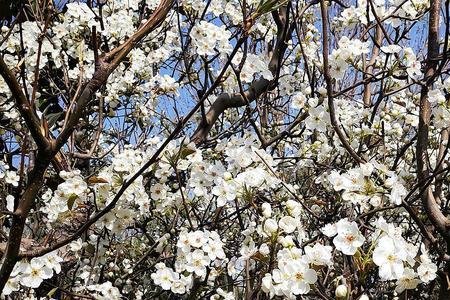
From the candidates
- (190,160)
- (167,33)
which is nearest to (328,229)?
(190,160)

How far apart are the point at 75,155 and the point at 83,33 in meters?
0.81

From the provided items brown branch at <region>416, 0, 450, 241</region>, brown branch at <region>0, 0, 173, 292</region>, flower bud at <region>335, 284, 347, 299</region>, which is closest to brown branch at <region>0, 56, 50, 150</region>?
brown branch at <region>0, 0, 173, 292</region>

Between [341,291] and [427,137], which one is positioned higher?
[427,137]

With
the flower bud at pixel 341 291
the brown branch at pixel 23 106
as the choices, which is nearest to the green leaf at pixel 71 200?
the brown branch at pixel 23 106

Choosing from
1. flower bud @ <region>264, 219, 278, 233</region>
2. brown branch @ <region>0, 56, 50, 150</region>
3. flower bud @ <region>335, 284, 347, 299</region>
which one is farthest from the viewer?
flower bud @ <region>264, 219, 278, 233</region>

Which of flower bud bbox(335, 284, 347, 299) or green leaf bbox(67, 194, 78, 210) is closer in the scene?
flower bud bbox(335, 284, 347, 299)

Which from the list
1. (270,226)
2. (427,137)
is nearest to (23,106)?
(270,226)

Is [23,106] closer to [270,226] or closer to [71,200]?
[270,226]

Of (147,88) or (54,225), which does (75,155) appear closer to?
(54,225)

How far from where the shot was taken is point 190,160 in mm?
2418

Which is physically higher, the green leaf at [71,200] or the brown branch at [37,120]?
the green leaf at [71,200]

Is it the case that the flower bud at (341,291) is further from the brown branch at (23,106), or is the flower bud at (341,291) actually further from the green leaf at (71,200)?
the green leaf at (71,200)

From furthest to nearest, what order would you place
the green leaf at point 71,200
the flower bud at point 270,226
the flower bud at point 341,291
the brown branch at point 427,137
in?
1. the green leaf at point 71,200
2. the brown branch at point 427,137
3. the flower bud at point 270,226
4. the flower bud at point 341,291

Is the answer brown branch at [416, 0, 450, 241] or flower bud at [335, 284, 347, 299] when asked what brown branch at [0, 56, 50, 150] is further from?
brown branch at [416, 0, 450, 241]
